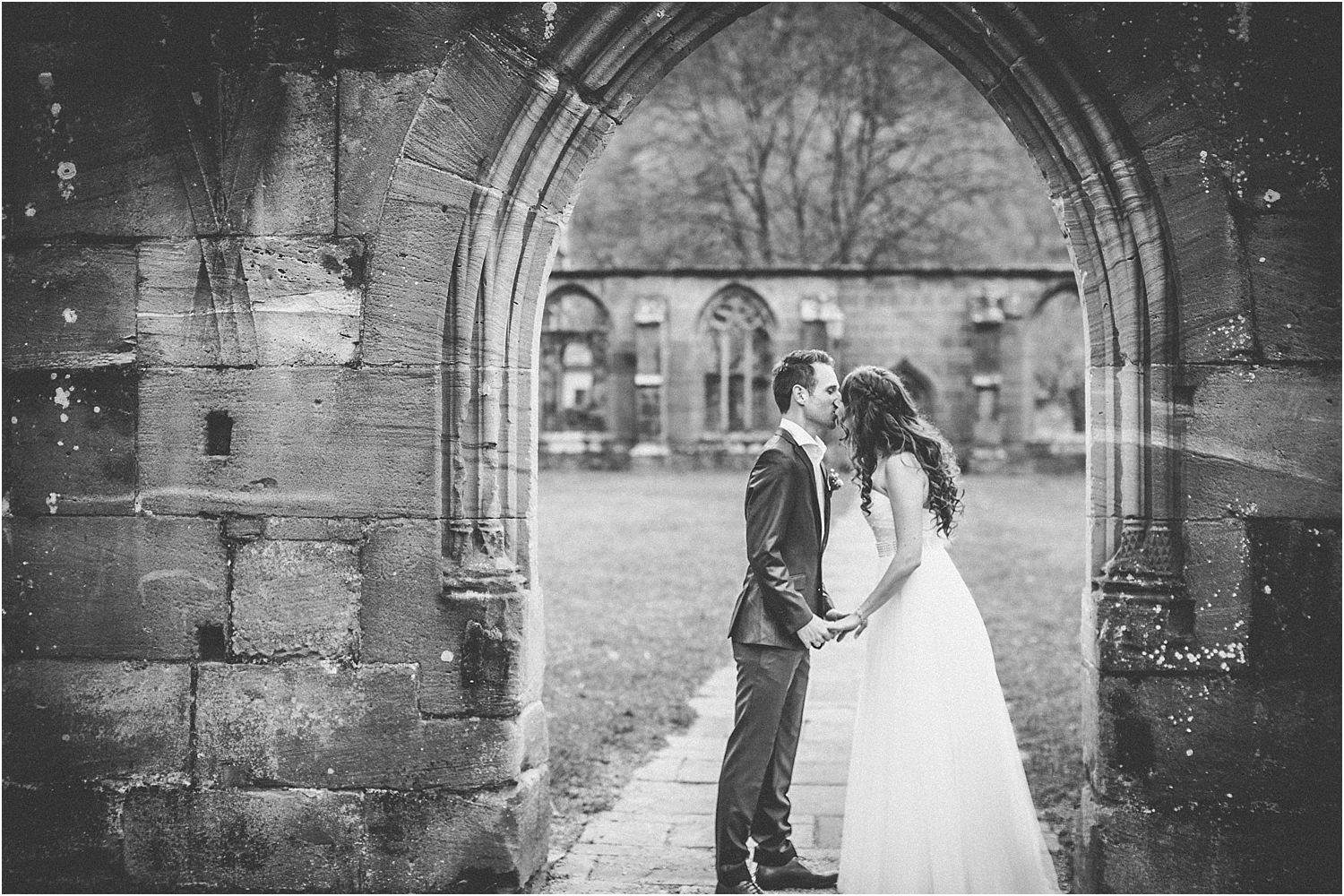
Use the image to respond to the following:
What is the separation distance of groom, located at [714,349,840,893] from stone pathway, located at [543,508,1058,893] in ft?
1.63

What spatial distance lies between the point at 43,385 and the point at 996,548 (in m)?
10.5

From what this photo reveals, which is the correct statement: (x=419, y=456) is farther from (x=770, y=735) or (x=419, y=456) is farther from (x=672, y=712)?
(x=672, y=712)

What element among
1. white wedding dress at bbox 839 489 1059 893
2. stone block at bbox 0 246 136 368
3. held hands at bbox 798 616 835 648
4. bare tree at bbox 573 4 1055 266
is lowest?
white wedding dress at bbox 839 489 1059 893

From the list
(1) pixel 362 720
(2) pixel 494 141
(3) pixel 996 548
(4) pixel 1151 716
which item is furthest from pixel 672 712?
(3) pixel 996 548

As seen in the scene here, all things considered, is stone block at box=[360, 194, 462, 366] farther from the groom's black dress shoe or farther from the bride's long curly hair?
the groom's black dress shoe

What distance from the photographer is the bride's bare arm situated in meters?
3.88

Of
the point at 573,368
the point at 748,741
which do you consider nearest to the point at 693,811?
the point at 748,741

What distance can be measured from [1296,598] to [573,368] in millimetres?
21079

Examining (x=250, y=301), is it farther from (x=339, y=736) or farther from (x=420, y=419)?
(x=339, y=736)

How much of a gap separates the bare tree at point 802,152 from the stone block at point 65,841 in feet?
77.6

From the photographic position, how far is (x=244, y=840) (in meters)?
4.16

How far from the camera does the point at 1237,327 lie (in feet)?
12.8

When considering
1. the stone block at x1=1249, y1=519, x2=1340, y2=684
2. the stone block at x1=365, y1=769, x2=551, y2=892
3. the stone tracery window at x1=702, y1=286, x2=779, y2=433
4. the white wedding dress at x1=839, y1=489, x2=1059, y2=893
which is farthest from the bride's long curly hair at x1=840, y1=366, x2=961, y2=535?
the stone tracery window at x1=702, y1=286, x2=779, y2=433

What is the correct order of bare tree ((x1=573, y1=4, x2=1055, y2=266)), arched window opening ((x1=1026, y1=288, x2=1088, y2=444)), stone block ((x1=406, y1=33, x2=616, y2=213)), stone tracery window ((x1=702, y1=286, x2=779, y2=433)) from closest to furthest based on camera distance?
stone block ((x1=406, y1=33, x2=616, y2=213)), stone tracery window ((x1=702, y1=286, x2=779, y2=433)), arched window opening ((x1=1026, y1=288, x2=1088, y2=444)), bare tree ((x1=573, y1=4, x2=1055, y2=266))
